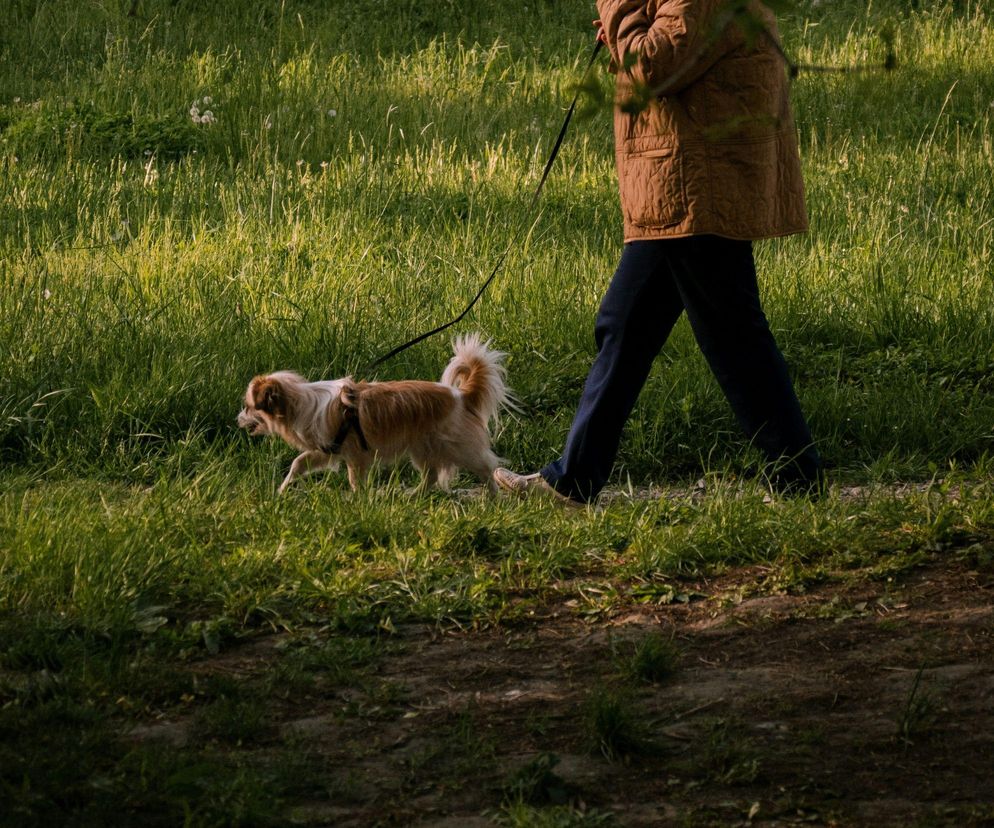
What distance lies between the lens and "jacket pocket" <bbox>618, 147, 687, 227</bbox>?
4.71 m

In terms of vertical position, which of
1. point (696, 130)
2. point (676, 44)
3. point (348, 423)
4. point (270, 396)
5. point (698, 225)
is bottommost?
point (348, 423)

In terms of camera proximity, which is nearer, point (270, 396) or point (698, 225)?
point (698, 225)

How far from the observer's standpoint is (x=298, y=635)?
391 centimetres

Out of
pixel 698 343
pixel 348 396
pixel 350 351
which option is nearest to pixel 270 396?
pixel 348 396

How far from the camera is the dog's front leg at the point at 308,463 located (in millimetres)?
5465

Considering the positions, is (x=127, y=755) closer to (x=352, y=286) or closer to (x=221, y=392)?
(x=221, y=392)

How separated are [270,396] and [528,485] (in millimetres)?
1117

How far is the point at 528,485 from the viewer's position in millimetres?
5367

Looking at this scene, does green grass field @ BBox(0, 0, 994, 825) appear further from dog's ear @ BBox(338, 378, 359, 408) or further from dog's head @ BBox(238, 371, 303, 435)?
dog's ear @ BBox(338, 378, 359, 408)

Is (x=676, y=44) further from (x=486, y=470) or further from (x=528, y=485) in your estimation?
(x=486, y=470)

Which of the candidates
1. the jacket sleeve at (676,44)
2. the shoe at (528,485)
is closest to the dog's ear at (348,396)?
the shoe at (528,485)

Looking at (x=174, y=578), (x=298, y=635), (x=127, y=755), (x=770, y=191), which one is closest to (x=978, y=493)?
(x=770, y=191)

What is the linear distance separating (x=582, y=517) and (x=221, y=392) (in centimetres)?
210

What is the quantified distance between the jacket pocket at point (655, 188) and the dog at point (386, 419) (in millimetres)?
1097
